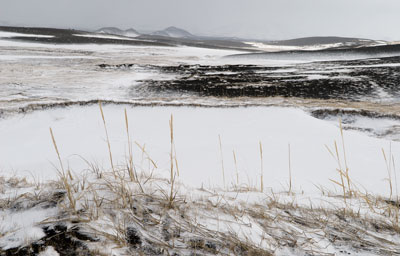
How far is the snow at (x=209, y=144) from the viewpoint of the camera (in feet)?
10.2

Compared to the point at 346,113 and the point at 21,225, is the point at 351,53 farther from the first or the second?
the point at 21,225

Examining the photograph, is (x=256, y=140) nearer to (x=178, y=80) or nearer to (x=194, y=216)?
(x=194, y=216)

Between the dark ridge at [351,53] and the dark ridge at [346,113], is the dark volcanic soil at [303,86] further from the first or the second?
the dark ridge at [351,53]

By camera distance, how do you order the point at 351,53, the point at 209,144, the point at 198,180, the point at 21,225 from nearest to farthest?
the point at 21,225, the point at 198,180, the point at 209,144, the point at 351,53

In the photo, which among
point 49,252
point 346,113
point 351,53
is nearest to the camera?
point 49,252

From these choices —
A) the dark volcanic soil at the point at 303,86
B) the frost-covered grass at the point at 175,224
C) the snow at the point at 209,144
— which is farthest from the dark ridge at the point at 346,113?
the frost-covered grass at the point at 175,224

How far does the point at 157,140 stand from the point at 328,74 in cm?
1018

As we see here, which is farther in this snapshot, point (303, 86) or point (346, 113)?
point (303, 86)

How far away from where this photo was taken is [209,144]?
169 inches

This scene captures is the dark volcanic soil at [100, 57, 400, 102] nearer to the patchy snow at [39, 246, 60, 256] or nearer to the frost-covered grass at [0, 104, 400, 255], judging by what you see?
the frost-covered grass at [0, 104, 400, 255]

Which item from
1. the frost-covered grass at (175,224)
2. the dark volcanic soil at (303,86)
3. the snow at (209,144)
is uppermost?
the dark volcanic soil at (303,86)

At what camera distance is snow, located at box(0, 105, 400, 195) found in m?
3.10

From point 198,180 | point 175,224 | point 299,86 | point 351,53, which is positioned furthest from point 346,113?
point 351,53

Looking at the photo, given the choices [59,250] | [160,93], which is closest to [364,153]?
[59,250]
